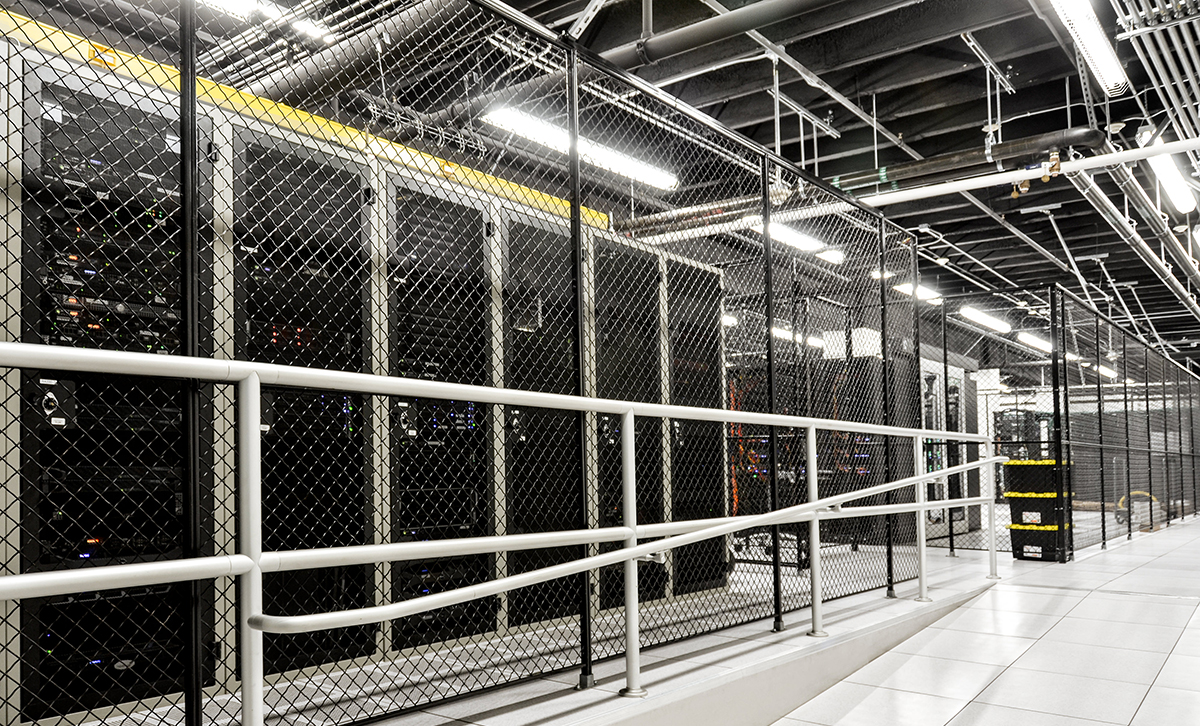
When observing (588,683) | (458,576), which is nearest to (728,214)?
(458,576)

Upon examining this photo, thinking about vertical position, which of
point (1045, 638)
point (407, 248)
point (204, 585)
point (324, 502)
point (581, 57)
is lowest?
point (1045, 638)

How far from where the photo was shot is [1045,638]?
4152 mm

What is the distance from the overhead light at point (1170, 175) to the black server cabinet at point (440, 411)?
5.70 meters

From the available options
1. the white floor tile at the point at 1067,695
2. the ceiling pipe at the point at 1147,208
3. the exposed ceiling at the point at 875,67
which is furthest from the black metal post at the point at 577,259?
the ceiling pipe at the point at 1147,208

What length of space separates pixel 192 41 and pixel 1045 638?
460 centimetres

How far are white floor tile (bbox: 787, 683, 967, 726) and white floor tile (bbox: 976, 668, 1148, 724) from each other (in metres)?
0.24

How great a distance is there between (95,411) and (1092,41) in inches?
207

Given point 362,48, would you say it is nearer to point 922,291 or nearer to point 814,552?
point 814,552

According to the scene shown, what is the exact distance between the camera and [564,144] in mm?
5895

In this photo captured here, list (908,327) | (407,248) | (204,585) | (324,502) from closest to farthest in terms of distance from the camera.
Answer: (204,585) < (324,502) < (407,248) < (908,327)

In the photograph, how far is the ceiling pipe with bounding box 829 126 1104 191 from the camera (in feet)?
20.9

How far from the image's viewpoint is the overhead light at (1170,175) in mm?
6391

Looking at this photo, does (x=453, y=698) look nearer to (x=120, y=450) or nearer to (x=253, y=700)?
(x=253, y=700)

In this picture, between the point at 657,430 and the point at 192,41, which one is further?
the point at 657,430
